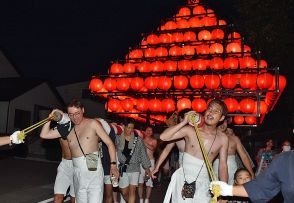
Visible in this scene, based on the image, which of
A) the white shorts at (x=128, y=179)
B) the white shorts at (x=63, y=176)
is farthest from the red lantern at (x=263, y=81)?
the white shorts at (x=63, y=176)

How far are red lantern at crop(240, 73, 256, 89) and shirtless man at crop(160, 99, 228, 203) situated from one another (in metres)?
10.6

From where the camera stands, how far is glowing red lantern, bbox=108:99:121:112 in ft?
62.3

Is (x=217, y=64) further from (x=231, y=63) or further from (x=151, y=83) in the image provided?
(x=151, y=83)

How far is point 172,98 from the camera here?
57.8 ft

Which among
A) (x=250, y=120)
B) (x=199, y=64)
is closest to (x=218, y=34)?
(x=199, y=64)

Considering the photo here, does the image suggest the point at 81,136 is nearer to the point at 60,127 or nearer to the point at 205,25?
the point at 60,127

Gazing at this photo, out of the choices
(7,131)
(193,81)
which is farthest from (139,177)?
(7,131)

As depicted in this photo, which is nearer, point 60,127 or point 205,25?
point 60,127

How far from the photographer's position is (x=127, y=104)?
18734 mm

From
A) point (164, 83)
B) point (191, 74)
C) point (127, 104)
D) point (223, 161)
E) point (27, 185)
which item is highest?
point (191, 74)

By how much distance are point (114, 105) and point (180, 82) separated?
4099 mm

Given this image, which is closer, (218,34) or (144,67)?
(218,34)

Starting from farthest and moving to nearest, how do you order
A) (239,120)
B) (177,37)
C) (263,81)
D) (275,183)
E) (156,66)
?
(177,37)
(156,66)
(239,120)
(263,81)
(275,183)

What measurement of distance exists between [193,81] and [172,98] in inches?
70.3
